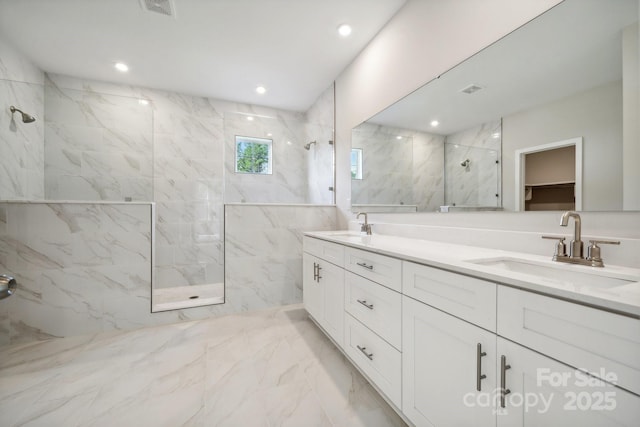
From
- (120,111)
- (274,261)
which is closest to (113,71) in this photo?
(120,111)

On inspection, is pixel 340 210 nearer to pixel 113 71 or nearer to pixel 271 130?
pixel 271 130

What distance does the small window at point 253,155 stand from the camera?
10.8 feet

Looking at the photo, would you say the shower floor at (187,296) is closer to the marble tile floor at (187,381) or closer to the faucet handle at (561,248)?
the marble tile floor at (187,381)

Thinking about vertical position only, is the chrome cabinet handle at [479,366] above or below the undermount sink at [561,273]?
below

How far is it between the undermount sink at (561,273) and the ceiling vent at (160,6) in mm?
2704

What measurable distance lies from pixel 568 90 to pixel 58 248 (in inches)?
134

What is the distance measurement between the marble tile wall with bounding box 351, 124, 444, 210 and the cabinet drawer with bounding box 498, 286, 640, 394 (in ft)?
3.76

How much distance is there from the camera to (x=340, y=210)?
2.98 meters

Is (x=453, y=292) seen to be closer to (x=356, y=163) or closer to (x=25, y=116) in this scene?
(x=356, y=163)

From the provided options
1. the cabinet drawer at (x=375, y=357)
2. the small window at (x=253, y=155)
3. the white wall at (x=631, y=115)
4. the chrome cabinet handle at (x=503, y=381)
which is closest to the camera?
the chrome cabinet handle at (x=503, y=381)

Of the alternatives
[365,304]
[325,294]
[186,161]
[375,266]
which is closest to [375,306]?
[365,304]

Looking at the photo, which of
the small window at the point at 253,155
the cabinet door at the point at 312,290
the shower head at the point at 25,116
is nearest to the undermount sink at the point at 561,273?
the cabinet door at the point at 312,290

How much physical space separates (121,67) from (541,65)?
3686 millimetres

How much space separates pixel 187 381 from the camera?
155 centimetres
